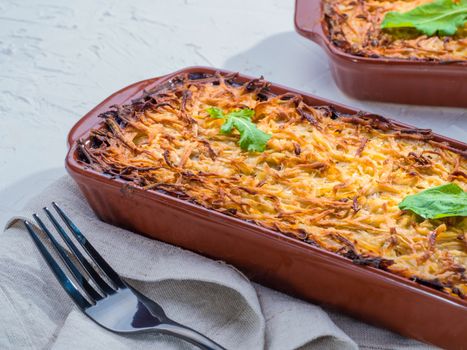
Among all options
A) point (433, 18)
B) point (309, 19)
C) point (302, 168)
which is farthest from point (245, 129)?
point (433, 18)

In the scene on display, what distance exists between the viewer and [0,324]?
1922 mm

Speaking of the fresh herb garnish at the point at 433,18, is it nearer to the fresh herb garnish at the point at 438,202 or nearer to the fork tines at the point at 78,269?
the fresh herb garnish at the point at 438,202

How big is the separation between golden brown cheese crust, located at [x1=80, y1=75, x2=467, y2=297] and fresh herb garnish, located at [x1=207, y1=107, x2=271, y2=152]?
3cm

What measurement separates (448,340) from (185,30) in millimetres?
2248

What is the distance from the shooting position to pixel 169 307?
2.04 metres

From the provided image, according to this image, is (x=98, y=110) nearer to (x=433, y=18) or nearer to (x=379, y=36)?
(x=379, y=36)

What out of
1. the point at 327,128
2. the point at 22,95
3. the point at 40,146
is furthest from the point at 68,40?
the point at 327,128

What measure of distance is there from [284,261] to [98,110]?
939 mm

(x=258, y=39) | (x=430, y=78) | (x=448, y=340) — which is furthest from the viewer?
(x=258, y=39)

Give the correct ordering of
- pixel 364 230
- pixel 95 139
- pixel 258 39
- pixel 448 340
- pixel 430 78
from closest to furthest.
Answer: pixel 448 340, pixel 364 230, pixel 95 139, pixel 430 78, pixel 258 39

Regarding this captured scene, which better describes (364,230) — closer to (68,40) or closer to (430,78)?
(430,78)

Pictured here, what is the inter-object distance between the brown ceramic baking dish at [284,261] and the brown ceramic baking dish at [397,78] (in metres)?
0.52

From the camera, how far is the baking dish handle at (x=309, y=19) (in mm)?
2924

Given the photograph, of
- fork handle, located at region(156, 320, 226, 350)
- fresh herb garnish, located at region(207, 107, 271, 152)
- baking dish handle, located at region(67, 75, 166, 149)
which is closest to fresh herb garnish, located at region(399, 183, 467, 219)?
fresh herb garnish, located at region(207, 107, 271, 152)
